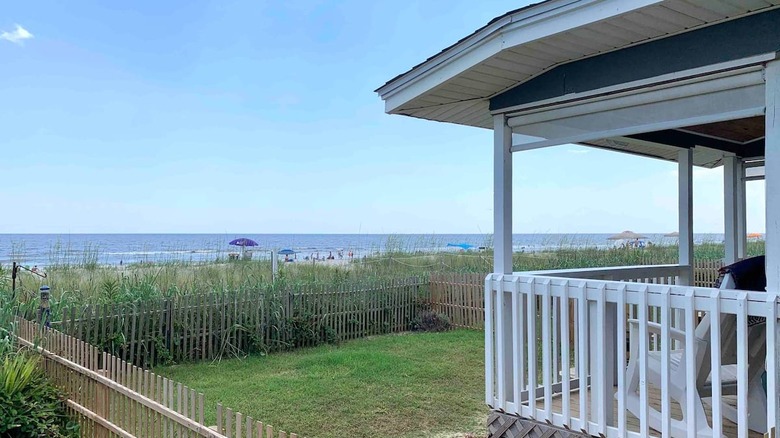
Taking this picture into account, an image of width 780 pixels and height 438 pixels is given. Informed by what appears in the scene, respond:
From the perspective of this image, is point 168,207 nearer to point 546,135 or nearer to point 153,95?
point 153,95

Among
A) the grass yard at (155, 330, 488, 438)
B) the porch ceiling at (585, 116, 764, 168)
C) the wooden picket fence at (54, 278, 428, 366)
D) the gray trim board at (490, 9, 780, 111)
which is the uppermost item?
the gray trim board at (490, 9, 780, 111)

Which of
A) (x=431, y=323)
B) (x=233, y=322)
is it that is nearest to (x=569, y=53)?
(x=233, y=322)

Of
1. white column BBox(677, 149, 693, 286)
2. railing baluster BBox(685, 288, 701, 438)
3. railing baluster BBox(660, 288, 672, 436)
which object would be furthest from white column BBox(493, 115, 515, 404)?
white column BBox(677, 149, 693, 286)

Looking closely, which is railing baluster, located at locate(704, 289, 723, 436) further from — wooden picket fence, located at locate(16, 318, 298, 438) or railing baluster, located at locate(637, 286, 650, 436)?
wooden picket fence, located at locate(16, 318, 298, 438)

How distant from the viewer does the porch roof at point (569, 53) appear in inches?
111

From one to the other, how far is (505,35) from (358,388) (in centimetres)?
410

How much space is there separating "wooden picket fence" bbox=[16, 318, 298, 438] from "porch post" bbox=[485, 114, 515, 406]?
1.62 m

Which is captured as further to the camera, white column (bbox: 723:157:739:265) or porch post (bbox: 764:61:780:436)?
white column (bbox: 723:157:739:265)

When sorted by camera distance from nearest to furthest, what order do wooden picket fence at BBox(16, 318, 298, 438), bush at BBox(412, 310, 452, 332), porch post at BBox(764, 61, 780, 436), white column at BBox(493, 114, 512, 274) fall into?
porch post at BBox(764, 61, 780, 436) → wooden picket fence at BBox(16, 318, 298, 438) → white column at BBox(493, 114, 512, 274) → bush at BBox(412, 310, 452, 332)

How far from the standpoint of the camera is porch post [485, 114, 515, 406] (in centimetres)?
389

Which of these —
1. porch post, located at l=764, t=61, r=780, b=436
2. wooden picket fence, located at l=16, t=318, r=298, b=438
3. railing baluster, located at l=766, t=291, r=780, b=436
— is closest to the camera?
railing baluster, located at l=766, t=291, r=780, b=436

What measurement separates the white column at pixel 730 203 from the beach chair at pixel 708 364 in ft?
8.07

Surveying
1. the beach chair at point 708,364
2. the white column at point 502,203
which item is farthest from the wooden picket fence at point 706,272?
the white column at point 502,203

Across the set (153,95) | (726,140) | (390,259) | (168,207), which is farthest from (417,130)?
(726,140)
